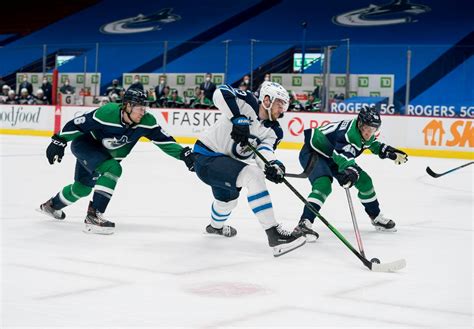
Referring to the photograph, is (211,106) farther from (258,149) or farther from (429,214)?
(258,149)

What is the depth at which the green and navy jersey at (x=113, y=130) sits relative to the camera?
551 cm

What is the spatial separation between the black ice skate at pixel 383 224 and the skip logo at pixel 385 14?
15736 millimetres

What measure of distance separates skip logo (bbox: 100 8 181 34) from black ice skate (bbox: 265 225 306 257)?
2093 centimetres

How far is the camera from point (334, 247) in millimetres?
5133

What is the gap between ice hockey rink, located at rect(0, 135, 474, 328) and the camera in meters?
3.34

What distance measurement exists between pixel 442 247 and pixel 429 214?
1.66 metres

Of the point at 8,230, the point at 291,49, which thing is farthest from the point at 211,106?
the point at 8,230

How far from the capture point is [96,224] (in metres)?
5.36

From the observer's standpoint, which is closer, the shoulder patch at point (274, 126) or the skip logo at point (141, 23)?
the shoulder patch at point (274, 126)

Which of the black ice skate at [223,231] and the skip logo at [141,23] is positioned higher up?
the skip logo at [141,23]

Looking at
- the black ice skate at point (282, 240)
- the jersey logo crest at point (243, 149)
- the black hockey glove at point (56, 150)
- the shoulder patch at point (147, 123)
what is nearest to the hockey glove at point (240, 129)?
the jersey logo crest at point (243, 149)

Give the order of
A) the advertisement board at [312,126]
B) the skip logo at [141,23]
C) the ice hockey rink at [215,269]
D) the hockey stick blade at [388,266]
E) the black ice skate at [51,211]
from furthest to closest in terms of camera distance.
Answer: the skip logo at [141,23], the advertisement board at [312,126], the black ice skate at [51,211], the hockey stick blade at [388,266], the ice hockey rink at [215,269]

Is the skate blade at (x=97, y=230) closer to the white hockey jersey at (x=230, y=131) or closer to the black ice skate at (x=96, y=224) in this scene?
the black ice skate at (x=96, y=224)

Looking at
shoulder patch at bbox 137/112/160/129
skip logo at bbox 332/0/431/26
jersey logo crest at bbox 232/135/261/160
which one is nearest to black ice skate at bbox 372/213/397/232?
jersey logo crest at bbox 232/135/261/160
